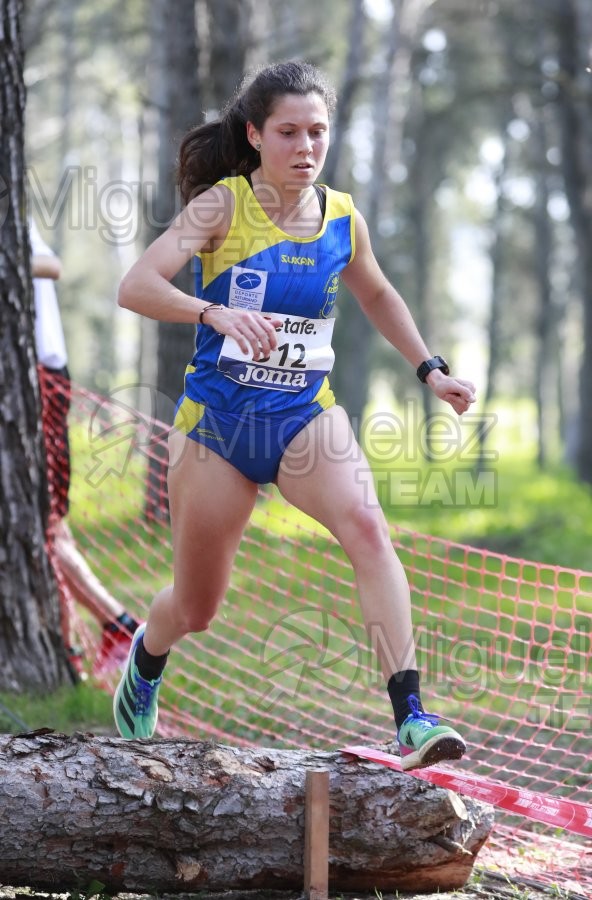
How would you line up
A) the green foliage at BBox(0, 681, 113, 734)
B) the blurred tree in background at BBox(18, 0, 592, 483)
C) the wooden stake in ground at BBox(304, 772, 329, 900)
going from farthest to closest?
the blurred tree in background at BBox(18, 0, 592, 483) < the green foliage at BBox(0, 681, 113, 734) < the wooden stake in ground at BBox(304, 772, 329, 900)

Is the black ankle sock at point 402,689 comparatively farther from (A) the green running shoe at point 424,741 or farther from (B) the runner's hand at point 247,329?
(B) the runner's hand at point 247,329

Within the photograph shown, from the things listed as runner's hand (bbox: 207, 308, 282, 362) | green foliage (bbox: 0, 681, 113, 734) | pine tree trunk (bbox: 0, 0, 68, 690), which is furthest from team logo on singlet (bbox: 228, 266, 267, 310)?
green foliage (bbox: 0, 681, 113, 734)

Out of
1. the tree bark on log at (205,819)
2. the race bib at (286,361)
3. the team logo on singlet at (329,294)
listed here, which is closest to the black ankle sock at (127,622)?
the tree bark on log at (205,819)

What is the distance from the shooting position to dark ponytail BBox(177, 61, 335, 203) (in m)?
3.18

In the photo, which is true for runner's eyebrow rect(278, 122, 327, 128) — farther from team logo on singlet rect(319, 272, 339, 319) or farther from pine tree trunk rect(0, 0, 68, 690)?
pine tree trunk rect(0, 0, 68, 690)

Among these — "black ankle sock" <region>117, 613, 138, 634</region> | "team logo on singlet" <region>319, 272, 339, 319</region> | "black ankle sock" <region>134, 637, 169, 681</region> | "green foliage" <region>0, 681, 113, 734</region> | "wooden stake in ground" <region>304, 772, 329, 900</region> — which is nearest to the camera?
"wooden stake in ground" <region>304, 772, 329, 900</region>

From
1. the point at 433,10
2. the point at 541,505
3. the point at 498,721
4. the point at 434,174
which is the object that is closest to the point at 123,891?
the point at 498,721

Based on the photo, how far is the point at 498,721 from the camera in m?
5.37

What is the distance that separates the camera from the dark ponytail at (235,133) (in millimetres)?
3182

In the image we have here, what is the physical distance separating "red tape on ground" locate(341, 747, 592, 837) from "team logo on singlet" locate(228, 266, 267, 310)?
4.41ft

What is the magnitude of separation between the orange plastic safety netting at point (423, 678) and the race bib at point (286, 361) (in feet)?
1.36

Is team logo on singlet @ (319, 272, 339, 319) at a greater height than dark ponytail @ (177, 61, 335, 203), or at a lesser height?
lesser

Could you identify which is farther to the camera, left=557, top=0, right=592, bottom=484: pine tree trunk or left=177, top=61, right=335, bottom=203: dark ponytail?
left=557, top=0, right=592, bottom=484: pine tree trunk

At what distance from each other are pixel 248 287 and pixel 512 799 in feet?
5.43
